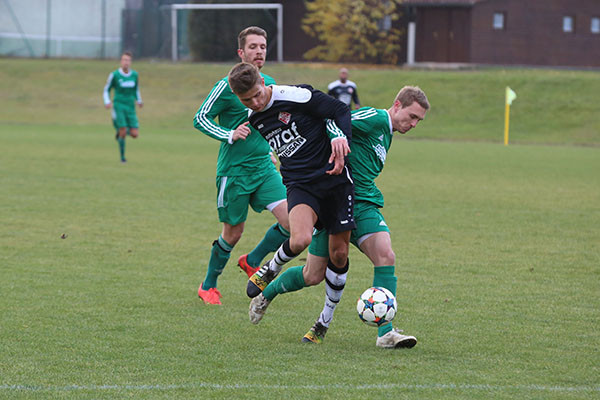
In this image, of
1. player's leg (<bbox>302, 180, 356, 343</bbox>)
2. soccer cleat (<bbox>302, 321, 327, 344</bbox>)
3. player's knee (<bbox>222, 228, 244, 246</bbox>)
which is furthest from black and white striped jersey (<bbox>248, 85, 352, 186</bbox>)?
player's knee (<bbox>222, 228, 244, 246</bbox>)

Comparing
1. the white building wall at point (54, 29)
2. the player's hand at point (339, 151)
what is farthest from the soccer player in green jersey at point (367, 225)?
the white building wall at point (54, 29)

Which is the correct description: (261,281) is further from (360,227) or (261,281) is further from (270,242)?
(270,242)

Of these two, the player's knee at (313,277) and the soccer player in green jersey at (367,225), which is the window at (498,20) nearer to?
the soccer player in green jersey at (367,225)

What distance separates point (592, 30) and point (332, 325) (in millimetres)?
42619

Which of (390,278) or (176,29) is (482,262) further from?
(176,29)

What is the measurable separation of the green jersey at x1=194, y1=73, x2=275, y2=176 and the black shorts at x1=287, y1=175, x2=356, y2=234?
1.30 metres

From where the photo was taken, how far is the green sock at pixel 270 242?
658cm

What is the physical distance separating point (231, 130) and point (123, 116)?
11519mm

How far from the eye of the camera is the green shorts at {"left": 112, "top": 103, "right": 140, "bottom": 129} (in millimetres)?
17234

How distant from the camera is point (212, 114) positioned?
6.35 metres

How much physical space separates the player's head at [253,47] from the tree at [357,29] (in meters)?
35.3

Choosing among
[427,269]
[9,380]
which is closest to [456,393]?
[9,380]

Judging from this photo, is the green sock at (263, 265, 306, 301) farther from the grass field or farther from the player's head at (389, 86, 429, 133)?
the player's head at (389, 86, 429, 133)

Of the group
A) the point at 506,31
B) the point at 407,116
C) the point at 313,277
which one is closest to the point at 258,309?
the point at 313,277
